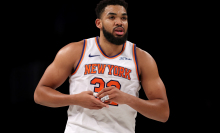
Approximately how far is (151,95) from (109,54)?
430 millimetres

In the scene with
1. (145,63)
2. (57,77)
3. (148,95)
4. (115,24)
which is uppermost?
(115,24)

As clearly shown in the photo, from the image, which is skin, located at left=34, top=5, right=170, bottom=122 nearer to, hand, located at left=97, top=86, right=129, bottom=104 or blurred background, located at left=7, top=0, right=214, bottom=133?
hand, located at left=97, top=86, right=129, bottom=104

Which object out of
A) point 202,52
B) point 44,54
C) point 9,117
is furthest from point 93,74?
point 202,52

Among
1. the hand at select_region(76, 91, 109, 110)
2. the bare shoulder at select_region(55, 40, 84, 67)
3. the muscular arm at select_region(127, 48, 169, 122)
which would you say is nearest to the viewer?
the hand at select_region(76, 91, 109, 110)

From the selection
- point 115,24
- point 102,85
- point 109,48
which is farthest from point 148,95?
point 115,24

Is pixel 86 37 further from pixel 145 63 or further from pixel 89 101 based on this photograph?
pixel 89 101

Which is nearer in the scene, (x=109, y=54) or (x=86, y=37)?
(x=109, y=54)

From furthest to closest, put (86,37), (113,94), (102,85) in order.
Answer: (86,37), (102,85), (113,94)

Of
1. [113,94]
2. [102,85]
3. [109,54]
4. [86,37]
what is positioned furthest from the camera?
[86,37]

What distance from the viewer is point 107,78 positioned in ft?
6.35

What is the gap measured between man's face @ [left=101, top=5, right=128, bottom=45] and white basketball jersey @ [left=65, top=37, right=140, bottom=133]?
5.3 inches

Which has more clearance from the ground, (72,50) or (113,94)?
(72,50)

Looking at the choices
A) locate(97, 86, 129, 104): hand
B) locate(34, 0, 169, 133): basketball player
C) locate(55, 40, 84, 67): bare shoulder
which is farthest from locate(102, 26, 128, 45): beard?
locate(97, 86, 129, 104): hand

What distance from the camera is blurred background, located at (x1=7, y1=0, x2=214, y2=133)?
118 inches
